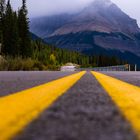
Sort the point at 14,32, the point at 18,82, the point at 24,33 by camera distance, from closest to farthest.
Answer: the point at 18,82
the point at 14,32
the point at 24,33

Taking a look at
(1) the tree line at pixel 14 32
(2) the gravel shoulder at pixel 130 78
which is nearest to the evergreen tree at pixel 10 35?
(1) the tree line at pixel 14 32

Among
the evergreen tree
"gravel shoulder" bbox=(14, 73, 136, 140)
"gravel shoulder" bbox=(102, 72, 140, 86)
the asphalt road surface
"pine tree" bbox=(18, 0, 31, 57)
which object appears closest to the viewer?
"gravel shoulder" bbox=(14, 73, 136, 140)

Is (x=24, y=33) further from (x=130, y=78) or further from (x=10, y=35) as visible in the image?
(x=130, y=78)

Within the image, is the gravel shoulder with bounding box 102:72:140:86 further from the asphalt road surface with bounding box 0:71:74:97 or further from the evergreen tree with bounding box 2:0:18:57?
the evergreen tree with bounding box 2:0:18:57

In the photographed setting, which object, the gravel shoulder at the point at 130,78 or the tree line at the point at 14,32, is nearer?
the gravel shoulder at the point at 130,78

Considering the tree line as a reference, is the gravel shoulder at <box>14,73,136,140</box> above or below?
below

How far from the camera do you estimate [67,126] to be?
195cm

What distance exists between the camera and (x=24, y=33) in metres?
84.9

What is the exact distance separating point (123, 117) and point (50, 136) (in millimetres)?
735

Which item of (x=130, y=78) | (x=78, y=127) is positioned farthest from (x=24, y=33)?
(x=78, y=127)

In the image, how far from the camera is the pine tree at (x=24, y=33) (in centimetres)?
8306

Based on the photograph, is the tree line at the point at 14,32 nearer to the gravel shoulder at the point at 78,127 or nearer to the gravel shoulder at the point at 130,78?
the gravel shoulder at the point at 130,78

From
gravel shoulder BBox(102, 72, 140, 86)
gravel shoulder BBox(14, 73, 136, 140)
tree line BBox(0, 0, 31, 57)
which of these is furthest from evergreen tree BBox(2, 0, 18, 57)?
gravel shoulder BBox(14, 73, 136, 140)

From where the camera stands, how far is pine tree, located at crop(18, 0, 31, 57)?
83.1 metres
